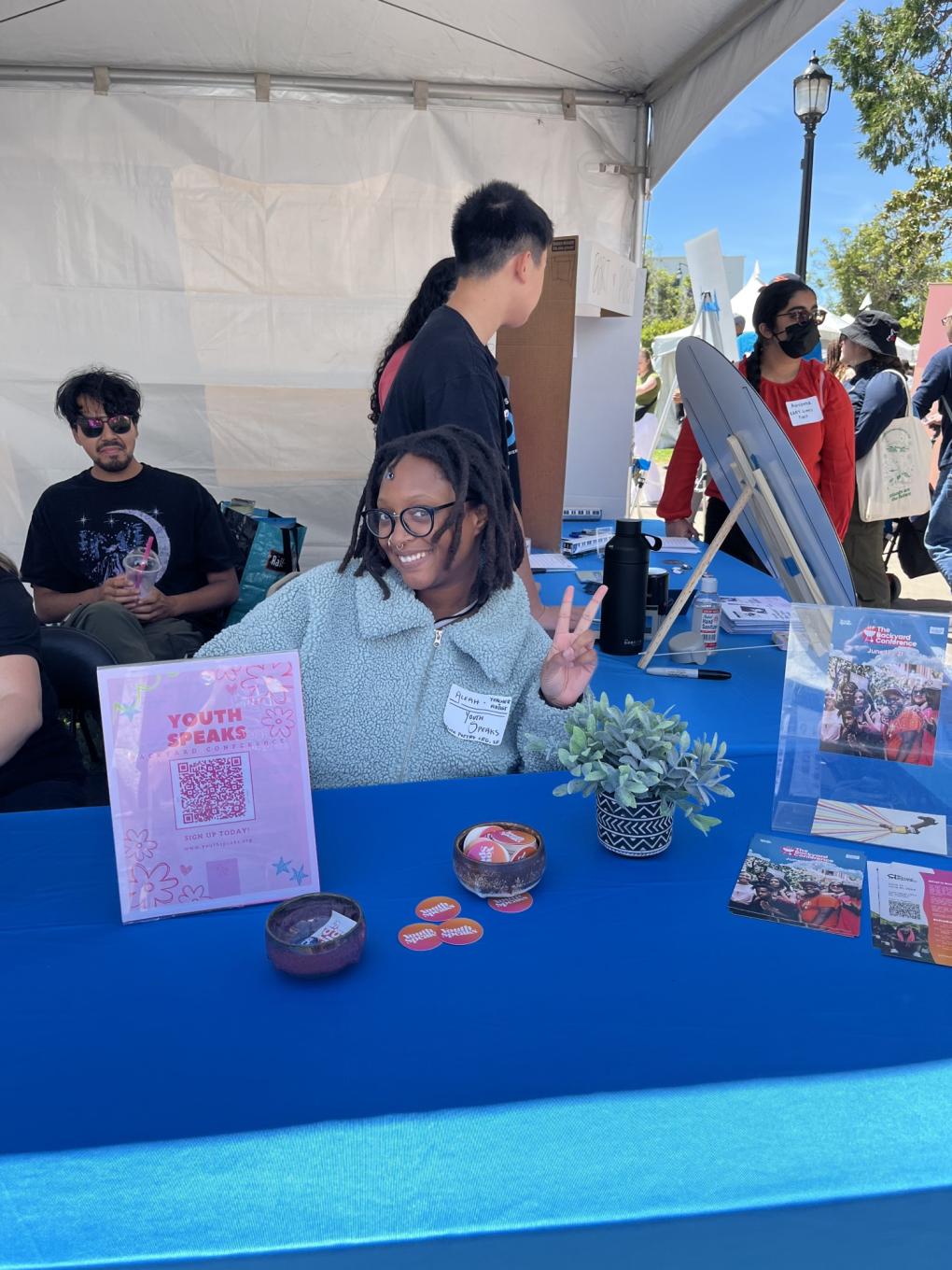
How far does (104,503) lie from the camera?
8.82 ft

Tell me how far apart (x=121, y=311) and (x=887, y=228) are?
20.3 m

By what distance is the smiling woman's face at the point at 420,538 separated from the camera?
4.32ft

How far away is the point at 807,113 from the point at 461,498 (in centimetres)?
747

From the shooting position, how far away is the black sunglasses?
2.63m

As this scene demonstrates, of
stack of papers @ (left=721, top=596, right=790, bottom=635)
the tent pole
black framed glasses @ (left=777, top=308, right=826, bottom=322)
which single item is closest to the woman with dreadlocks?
stack of papers @ (left=721, top=596, right=790, bottom=635)

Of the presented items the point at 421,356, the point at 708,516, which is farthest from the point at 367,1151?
the point at 708,516

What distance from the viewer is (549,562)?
110 inches

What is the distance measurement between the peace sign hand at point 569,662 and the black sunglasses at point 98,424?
76.4 inches

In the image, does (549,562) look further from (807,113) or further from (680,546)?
(807,113)

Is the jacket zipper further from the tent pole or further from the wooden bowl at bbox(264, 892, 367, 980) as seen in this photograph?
the tent pole

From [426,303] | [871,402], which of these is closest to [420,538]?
[426,303]

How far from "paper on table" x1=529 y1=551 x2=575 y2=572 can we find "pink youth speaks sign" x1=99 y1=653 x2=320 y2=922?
70.2 inches

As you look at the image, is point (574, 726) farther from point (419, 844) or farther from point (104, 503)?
point (104, 503)

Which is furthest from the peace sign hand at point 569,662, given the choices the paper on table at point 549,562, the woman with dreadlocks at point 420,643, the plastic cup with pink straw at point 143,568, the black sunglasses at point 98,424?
the black sunglasses at point 98,424
